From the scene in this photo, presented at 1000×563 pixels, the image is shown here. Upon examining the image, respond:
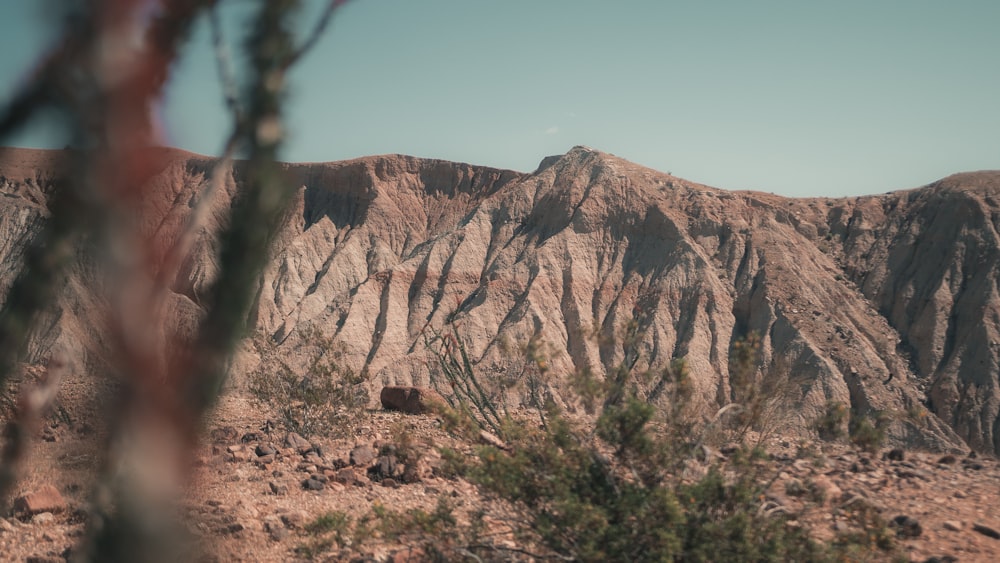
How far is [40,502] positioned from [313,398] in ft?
24.1

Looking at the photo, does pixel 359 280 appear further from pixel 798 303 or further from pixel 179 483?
pixel 179 483

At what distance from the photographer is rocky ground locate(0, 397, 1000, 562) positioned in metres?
6.83

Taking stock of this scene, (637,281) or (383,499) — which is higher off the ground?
(637,281)

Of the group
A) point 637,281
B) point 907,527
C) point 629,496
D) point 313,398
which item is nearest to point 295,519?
point 629,496

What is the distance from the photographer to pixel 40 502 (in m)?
8.58

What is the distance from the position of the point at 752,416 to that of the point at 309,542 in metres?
5.62

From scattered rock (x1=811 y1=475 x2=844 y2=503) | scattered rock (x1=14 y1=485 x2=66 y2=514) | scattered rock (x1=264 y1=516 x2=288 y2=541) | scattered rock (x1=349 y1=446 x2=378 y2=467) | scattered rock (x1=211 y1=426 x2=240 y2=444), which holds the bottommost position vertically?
scattered rock (x1=211 y1=426 x2=240 y2=444)

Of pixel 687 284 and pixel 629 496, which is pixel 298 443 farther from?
pixel 687 284

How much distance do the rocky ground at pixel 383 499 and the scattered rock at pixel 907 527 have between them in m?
0.01

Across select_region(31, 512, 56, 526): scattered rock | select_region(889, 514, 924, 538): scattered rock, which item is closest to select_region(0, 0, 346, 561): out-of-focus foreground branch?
select_region(889, 514, 924, 538): scattered rock

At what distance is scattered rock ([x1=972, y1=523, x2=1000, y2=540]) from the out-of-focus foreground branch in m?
8.02

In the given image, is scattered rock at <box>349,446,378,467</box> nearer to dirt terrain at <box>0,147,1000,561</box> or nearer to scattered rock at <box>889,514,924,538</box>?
dirt terrain at <box>0,147,1000,561</box>

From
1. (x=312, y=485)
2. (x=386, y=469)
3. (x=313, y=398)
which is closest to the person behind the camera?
(x=312, y=485)

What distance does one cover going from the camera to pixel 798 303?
133 ft
